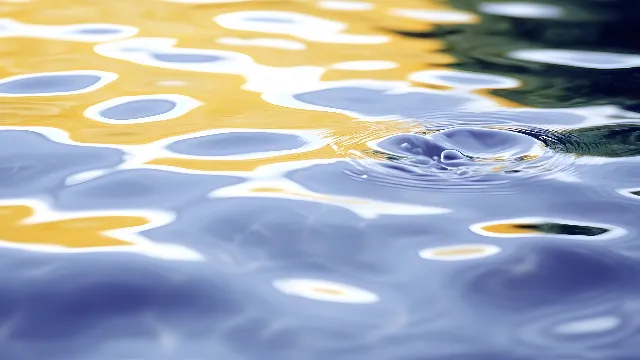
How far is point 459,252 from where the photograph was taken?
7.49 feet

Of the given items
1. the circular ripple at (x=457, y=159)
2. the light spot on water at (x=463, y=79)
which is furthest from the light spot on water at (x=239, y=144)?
the light spot on water at (x=463, y=79)

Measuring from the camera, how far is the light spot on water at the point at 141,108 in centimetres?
330

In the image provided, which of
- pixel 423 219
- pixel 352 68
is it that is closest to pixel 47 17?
pixel 352 68

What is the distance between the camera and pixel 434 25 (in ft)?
15.4

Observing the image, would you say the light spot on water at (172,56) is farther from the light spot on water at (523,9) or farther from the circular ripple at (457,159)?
the light spot on water at (523,9)

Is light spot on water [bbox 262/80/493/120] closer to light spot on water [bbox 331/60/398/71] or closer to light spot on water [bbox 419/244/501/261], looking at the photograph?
light spot on water [bbox 331/60/398/71]

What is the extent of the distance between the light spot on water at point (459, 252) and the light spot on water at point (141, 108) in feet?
4.39

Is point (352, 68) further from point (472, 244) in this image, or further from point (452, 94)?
point (472, 244)

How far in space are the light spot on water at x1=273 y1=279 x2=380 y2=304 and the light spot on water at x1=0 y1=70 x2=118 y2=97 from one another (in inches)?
69.3

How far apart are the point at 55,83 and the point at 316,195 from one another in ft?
5.05

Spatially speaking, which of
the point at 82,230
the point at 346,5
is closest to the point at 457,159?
the point at 82,230

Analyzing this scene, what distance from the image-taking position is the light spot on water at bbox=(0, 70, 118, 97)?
3572 millimetres

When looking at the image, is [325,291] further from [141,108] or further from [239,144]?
[141,108]

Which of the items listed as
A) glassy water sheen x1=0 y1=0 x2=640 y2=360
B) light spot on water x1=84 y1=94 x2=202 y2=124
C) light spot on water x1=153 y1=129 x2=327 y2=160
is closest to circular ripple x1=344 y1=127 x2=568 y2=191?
glassy water sheen x1=0 y1=0 x2=640 y2=360
